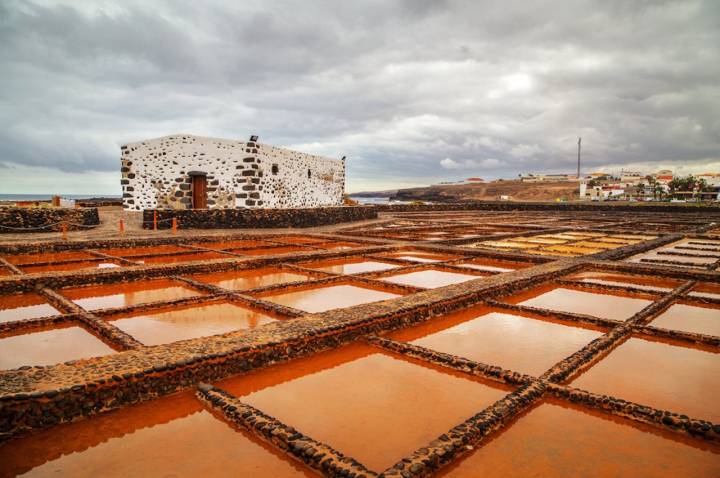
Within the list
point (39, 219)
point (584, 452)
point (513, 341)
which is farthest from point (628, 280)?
point (39, 219)

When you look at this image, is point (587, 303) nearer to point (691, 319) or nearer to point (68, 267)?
point (691, 319)

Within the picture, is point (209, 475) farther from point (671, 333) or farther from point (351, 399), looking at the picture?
point (671, 333)

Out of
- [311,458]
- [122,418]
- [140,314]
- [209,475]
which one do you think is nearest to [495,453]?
[311,458]

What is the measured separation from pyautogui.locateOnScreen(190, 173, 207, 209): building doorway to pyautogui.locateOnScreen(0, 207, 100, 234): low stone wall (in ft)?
14.9

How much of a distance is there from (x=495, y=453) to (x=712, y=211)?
92.7ft

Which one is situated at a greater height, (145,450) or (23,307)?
(23,307)

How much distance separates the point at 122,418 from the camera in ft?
6.57

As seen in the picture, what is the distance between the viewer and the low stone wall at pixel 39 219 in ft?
34.8

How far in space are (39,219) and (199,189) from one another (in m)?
5.66

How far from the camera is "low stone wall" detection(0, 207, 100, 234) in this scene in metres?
10.6

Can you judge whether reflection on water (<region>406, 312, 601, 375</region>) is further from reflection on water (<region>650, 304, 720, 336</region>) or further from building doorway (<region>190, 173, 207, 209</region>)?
building doorway (<region>190, 173, 207, 209</region>)

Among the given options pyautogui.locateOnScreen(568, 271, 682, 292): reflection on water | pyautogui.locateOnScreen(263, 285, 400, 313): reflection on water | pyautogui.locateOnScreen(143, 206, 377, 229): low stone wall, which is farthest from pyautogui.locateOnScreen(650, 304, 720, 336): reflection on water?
pyautogui.locateOnScreen(143, 206, 377, 229): low stone wall

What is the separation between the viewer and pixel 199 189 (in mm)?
16109

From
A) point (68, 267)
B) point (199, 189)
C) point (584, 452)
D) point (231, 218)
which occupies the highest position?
point (199, 189)
